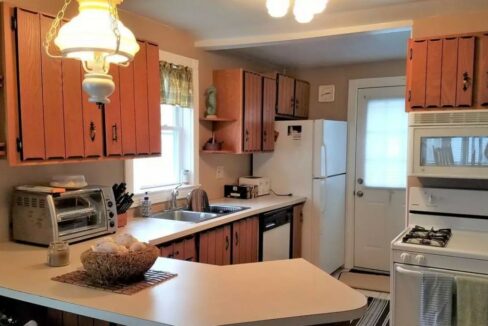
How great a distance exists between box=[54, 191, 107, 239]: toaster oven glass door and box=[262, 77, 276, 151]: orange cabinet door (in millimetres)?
2124

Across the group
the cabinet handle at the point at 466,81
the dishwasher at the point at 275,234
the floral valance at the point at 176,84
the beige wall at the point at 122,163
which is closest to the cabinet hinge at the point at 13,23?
the beige wall at the point at 122,163

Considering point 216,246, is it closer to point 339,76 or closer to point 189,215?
point 189,215

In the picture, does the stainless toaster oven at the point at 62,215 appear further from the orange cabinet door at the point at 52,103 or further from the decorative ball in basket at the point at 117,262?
the decorative ball in basket at the point at 117,262

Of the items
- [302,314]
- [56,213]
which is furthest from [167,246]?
[302,314]

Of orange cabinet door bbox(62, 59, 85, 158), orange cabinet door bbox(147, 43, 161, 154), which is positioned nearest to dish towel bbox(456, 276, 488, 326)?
orange cabinet door bbox(147, 43, 161, 154)

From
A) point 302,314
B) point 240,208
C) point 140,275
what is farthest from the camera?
point 240,208

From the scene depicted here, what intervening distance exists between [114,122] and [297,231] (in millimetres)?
2332

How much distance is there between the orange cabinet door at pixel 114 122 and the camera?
2582mm

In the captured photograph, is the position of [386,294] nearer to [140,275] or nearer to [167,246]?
[167,246]

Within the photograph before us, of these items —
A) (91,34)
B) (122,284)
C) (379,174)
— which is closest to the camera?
(91,34)

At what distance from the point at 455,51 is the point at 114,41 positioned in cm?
235

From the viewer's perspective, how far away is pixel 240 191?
166 inches

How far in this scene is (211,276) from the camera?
183 cm

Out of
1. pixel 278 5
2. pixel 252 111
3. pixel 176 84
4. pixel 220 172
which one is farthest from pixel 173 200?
pixel 278 5
